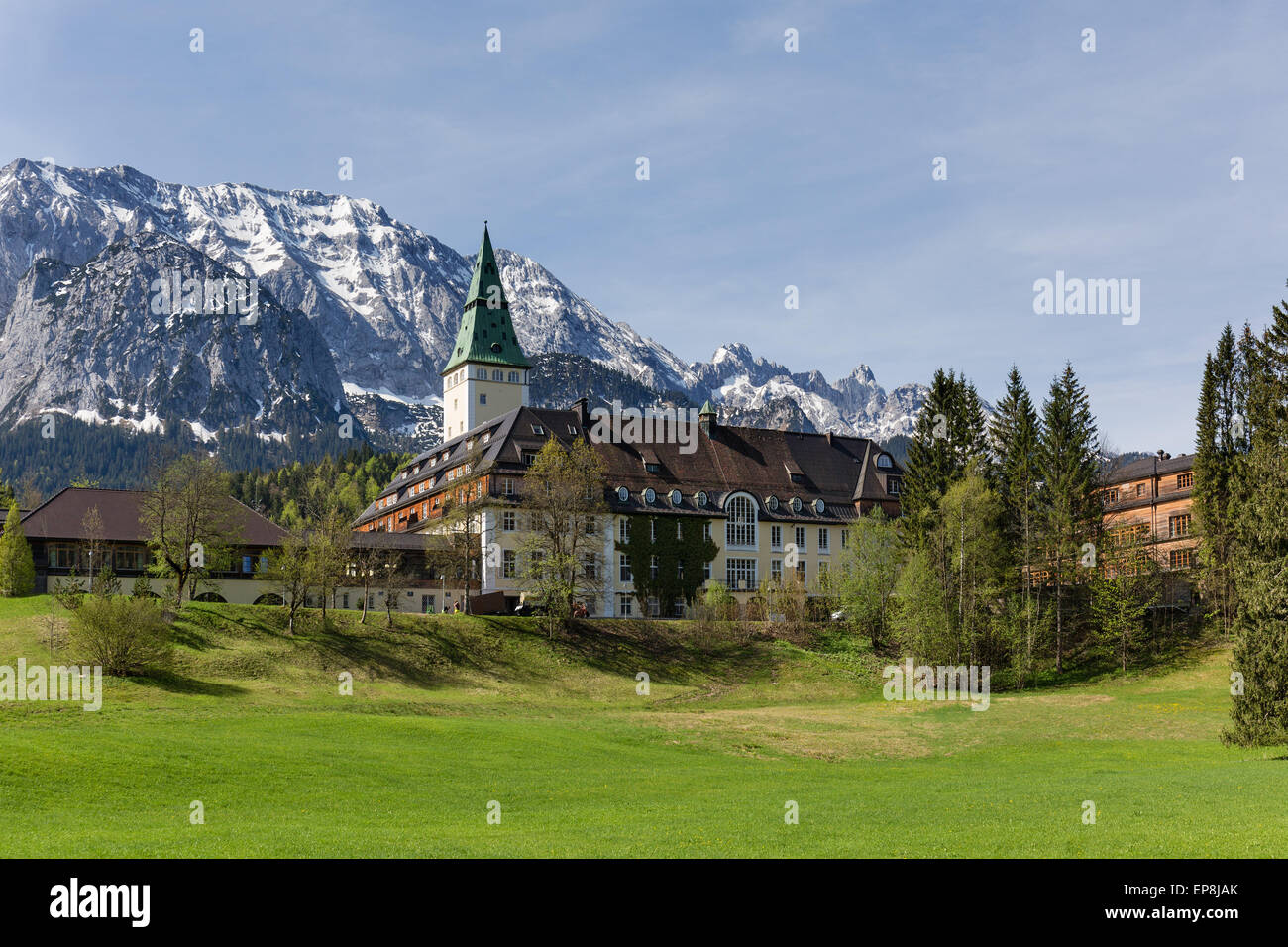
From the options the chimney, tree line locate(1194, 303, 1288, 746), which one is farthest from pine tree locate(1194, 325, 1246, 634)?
the chimney

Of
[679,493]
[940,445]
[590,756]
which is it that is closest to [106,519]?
→ [679,493]

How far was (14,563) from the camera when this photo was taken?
73.1 meters

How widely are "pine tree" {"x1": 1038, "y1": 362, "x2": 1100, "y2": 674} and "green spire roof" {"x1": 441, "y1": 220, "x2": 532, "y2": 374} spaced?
80420 millimetres

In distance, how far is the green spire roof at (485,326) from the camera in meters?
150

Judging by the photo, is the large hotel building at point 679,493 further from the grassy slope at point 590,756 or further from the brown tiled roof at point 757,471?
the grassy slope at point 590,756

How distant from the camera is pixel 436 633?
7250cm

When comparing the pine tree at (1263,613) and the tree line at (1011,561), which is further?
the tree line at (1011,561)

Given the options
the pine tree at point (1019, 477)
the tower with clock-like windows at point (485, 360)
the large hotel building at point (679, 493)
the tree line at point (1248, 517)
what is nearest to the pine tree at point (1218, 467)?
the tree line at point (1248, 517)

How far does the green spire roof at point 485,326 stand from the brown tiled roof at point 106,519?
68859 mm

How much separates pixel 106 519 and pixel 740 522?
50240mm

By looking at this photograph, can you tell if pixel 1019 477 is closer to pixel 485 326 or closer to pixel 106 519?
pixel 106 519
